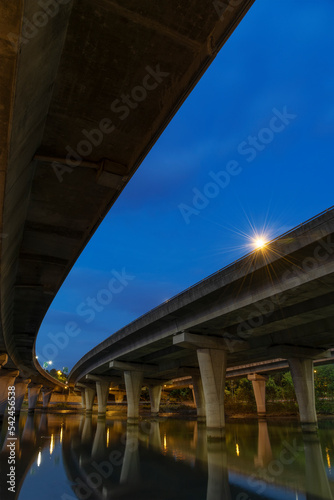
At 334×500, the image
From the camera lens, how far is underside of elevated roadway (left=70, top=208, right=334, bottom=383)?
609 inches

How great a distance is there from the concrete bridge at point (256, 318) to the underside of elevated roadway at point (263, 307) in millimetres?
43

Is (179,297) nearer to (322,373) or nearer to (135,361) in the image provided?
(135,361)

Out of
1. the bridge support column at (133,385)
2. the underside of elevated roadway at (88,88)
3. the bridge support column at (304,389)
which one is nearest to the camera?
the underside of elevated roadway at (88,88)

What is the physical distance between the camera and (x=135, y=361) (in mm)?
42562

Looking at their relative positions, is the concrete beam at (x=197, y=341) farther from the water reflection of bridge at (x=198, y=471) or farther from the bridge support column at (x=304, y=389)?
the bridge support column at (x=304, y=389)

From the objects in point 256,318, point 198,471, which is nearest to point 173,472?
point 198,471

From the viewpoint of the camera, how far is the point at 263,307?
19.8m

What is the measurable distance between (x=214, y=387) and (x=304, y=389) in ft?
36.5

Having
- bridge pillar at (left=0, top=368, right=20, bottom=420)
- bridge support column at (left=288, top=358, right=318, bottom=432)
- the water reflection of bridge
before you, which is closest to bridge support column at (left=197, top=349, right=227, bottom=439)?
the water reflection of bridge

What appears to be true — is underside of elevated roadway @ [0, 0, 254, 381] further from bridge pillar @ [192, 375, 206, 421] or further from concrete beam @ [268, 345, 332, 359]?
bridge pillar @ [192, 375, 206, 421]

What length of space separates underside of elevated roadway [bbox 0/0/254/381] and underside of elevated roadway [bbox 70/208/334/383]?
969 centimetres

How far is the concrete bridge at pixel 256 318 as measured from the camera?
1571 centimetres

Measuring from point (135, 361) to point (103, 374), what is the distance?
20294 millimetres

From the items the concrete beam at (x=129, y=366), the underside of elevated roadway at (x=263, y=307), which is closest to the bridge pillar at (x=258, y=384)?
the concrete beam at (x=129, y=366)
